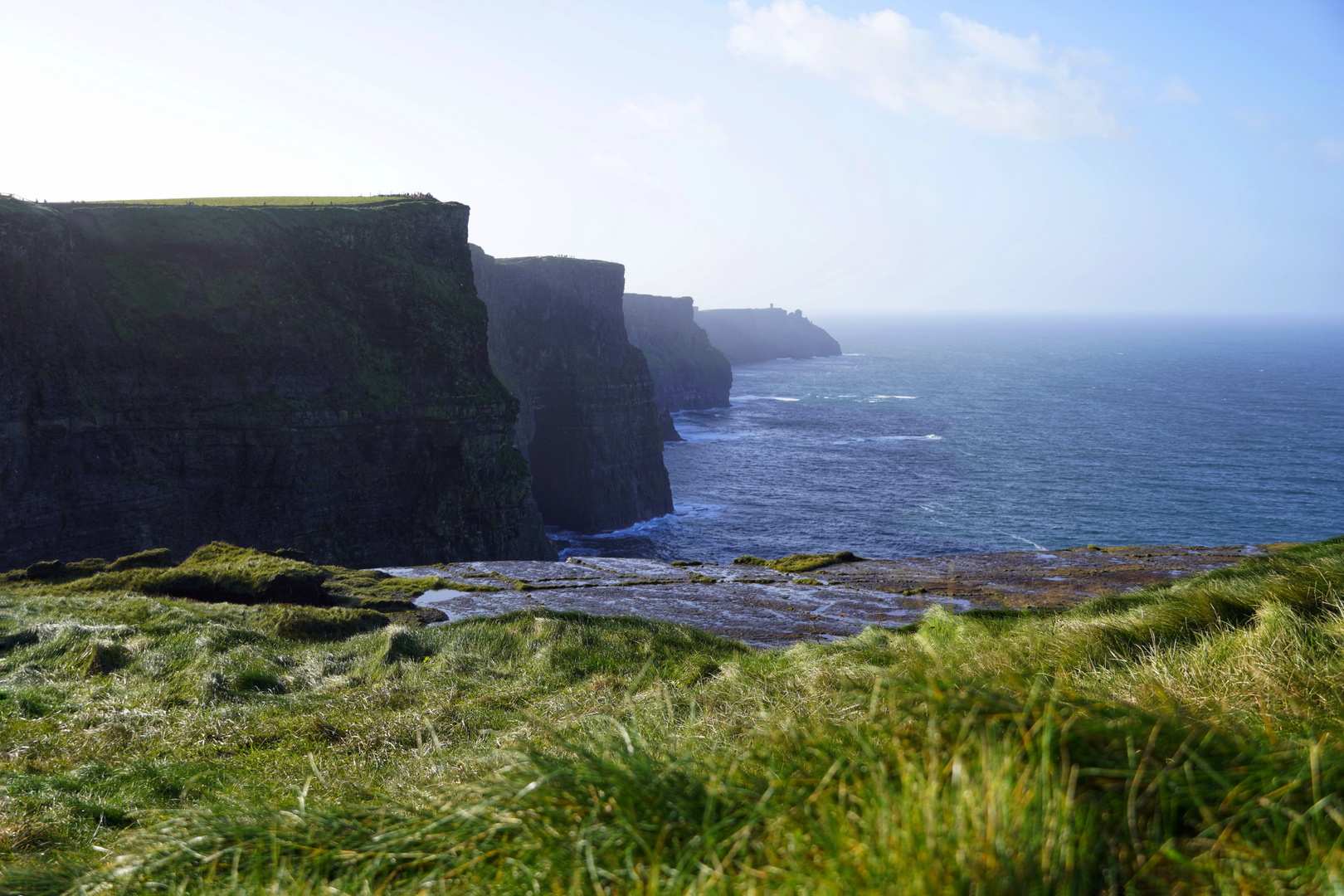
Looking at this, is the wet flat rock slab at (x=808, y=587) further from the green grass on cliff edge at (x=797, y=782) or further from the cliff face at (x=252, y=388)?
the cliff face at (x=252, y=388)

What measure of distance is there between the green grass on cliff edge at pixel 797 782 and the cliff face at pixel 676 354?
430 ft

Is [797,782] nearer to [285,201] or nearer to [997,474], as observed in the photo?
[285,201]

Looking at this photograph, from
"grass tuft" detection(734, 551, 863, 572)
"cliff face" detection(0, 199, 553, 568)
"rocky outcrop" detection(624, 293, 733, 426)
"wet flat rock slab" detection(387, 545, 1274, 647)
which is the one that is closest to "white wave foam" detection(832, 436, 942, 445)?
"rocky outcrop" detection(624, 293, 733, 426)

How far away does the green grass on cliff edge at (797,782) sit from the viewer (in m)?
2.46

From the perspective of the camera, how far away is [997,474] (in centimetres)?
8694

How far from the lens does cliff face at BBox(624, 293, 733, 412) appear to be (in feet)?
484

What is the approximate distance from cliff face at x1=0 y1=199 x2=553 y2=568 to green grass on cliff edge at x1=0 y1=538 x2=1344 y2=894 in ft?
117

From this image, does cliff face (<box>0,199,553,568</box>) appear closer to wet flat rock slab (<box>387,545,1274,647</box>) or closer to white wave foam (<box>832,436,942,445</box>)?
wet flat rock slab (<box>387,545,1274,647</box>)

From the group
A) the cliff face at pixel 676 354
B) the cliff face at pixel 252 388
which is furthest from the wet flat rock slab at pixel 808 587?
the cliff face at pixel 676 354

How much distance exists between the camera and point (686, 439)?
119 metres

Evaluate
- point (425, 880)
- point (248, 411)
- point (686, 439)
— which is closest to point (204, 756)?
point (425, 880)

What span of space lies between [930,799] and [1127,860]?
667 millimetres

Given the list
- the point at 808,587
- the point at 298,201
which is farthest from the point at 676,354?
the point at 808,587

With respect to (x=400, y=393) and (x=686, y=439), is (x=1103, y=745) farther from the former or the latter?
(x=686, y=439)
